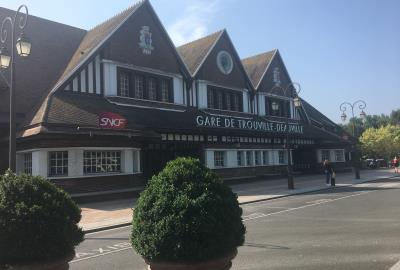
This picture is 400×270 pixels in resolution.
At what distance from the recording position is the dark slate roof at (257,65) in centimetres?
3709

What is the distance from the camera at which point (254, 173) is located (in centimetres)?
3297

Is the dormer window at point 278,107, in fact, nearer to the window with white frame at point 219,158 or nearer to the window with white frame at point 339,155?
the window with white frame at point 339,155

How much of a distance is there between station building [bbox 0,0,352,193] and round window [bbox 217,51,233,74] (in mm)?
78

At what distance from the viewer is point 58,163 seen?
811 inches

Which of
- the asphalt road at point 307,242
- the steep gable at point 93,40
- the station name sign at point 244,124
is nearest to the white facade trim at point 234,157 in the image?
the station name sign at point 244,124

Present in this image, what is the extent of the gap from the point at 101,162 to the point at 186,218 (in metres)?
18.0

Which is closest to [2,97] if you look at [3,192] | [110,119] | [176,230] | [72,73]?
[72,73]

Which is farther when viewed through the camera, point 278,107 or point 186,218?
point 278,107

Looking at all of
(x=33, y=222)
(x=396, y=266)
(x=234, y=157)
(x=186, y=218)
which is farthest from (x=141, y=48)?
(x=186, y=218)

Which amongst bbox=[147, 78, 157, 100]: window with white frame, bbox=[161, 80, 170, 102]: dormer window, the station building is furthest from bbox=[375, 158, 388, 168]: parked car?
bbox=[147, 78, 157, 100]: window with white frame

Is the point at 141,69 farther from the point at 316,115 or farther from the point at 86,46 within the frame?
the point at 316,115

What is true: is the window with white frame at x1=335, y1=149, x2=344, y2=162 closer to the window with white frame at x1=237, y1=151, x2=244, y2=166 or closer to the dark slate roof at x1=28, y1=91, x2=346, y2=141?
the window with white frame at x1=237, y1=151, x2=244, y2=166

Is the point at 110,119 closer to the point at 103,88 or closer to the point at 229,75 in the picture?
the point at 103,88

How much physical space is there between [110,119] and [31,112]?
4649 millimetres
